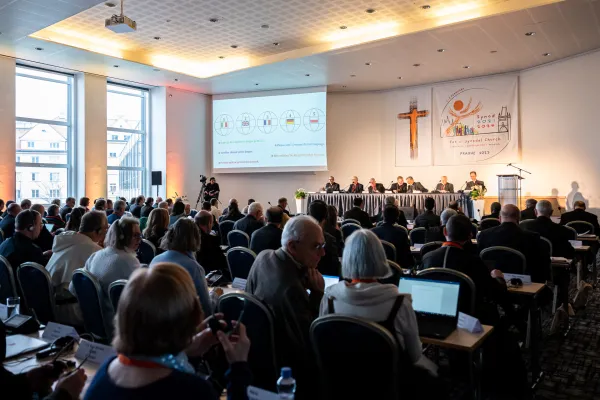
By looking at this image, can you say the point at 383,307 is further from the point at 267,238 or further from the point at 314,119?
the point at 314,119

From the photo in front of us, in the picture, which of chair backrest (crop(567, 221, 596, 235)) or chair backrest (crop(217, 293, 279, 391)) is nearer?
chair backrest (crop(217, 293, 279, 391))

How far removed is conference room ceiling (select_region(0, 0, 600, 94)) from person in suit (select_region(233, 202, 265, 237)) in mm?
4533

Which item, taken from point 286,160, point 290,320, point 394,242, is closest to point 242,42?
point 286,160

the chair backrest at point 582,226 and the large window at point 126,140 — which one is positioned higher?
the large window at point 126,140

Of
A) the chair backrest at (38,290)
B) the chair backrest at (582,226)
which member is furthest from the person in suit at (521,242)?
the chair backrest at (38,290)

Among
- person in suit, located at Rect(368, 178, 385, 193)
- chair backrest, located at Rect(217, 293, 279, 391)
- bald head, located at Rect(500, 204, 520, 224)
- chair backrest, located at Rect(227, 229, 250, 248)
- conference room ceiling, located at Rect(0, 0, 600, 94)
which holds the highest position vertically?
conference room ceiling, located at Rect(0, 0, 600, 94)

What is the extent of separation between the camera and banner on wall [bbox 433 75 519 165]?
1315cm

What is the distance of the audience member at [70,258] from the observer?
11.9ft

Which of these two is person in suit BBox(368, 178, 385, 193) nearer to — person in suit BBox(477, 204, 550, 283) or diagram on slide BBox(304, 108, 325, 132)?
diagram on slide BBox(304, 108, 325, 132)

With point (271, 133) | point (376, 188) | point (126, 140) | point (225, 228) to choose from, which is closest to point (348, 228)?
point (225, 228)

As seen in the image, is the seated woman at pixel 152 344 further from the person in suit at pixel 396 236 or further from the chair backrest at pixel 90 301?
the person in suit at pixel 396 236

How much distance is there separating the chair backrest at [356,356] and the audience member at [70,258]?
7.43ft

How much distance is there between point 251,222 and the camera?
6500mm

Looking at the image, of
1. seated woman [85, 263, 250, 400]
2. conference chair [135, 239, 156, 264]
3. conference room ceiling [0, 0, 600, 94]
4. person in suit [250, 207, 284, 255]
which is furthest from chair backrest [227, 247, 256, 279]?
conference room ceiling [0, 0, 600, 94]
